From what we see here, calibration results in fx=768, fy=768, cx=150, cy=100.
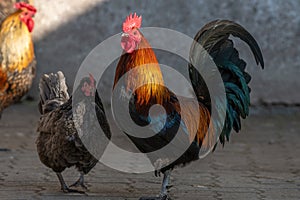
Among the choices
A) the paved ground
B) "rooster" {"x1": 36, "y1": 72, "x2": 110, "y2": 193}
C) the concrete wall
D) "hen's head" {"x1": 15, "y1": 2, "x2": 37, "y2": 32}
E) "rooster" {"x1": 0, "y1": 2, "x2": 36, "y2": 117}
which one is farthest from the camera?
the concrete wall

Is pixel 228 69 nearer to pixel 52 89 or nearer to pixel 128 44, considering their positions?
pixel 128 44

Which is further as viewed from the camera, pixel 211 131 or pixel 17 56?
pixel 17 56

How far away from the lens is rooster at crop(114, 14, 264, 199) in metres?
5.41

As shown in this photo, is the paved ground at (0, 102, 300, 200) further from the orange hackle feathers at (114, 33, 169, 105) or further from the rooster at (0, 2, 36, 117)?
the orange hackle feathers at (114, 33, 169, 105)

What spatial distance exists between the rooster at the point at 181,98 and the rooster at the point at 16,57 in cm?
282

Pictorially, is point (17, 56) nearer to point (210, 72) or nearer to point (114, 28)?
point (114, 28)

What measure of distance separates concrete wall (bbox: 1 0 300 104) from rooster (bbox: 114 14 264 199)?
171 inches

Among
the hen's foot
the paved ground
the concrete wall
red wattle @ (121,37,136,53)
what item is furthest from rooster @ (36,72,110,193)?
the concrete wall

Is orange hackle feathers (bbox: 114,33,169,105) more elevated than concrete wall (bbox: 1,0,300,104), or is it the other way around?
orange hackle feathers (bbox: 114,33,169,105)

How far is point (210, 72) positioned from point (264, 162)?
2034 mm

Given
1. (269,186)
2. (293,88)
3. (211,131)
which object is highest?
(211,131)

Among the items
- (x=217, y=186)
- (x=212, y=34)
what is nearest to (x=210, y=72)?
(x=212, y=34)

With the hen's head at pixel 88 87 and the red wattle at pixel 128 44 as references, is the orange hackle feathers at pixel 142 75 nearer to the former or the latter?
the red wattle at pixel 128 44

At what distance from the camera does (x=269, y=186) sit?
6.26 m
